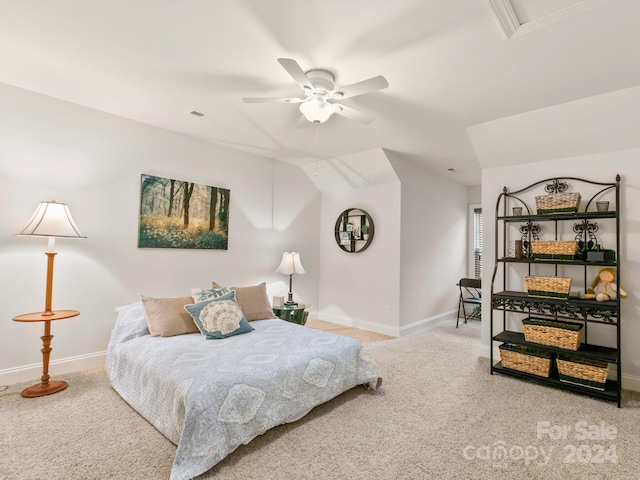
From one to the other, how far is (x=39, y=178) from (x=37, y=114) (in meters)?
0.57

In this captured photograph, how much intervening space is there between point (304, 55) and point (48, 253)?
2.60 meters

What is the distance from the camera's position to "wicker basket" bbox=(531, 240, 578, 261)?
296 cm

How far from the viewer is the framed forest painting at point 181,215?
11.6 ft

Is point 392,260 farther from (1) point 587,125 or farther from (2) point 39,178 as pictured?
(2) point 39,178

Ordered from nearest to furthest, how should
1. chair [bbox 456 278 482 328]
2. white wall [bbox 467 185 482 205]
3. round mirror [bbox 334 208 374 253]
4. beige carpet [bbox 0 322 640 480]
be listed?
beige carpet [bbox 0 322 640 480], round mirror [bbox 334 208 374 253], chair [bbox 456 278 482 328], white wall [bbox 467 185 482 205]

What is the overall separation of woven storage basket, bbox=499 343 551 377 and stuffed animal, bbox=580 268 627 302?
0.67 m

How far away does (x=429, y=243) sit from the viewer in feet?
17.1

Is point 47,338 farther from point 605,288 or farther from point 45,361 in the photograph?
point 605,288

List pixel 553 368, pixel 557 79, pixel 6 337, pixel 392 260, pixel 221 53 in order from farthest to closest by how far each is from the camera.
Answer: pixel 392 260, pixel 553 368, pixel 6 337, pixel 557 79, pixel 221 53

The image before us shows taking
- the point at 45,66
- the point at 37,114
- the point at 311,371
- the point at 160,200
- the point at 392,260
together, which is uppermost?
the point at 45,66

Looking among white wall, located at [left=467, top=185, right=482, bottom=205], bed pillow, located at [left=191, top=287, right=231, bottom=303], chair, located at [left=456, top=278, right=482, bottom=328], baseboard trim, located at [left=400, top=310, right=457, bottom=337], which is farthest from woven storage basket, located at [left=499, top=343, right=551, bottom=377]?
white wall, located at [left=467, top=185, right=482, bottom=205]

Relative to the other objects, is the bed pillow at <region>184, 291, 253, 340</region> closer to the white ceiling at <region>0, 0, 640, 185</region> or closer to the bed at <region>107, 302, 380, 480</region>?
the bed at <region>107, 302, 380, 480</region>

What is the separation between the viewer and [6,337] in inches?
110

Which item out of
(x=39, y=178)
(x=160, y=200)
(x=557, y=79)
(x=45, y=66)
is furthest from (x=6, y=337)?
(x=557, y=79)
